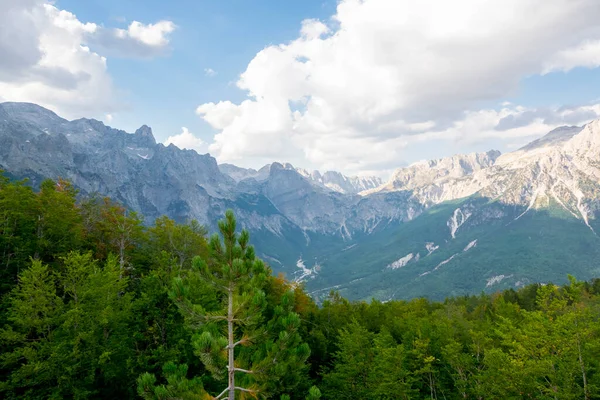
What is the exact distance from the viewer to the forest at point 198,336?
627 inches

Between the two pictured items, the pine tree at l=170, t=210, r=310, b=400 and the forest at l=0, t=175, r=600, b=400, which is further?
the forest at l=0, t=175, r=600, b=400

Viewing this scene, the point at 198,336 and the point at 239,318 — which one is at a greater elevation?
the point at 239,318

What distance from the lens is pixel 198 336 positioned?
14.9m

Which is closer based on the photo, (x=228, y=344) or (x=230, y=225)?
(x=228, y=344)

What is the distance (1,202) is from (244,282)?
1451 inches

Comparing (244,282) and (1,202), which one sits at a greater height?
(1,202)

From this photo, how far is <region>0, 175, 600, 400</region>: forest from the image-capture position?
15.9 meters

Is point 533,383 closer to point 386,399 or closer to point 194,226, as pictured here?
point 386,399

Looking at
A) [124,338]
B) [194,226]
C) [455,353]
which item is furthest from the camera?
[194,226]

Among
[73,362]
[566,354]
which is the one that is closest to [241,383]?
[73,362]

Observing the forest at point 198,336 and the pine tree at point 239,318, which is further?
the forest at point 198,336

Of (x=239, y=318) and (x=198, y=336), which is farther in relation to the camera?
(x=239, y=318)

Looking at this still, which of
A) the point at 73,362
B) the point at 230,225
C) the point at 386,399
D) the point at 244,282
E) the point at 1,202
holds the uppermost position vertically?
the point at 1,202

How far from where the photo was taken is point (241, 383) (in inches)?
658
